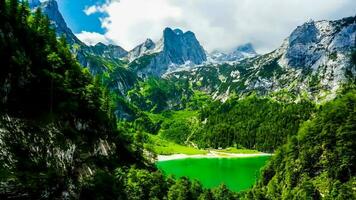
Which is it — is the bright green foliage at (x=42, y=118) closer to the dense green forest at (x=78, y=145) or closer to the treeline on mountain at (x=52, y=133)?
the treeline on mountain at (x=52, y=133)

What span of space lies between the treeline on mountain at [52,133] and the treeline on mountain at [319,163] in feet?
79.2

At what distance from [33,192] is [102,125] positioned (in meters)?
53.4

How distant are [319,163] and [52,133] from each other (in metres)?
73.8

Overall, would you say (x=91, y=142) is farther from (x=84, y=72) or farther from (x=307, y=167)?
(x=307, y=167)

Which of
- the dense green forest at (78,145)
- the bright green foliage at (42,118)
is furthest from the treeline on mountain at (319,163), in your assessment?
the bright green foliage at (42,118)

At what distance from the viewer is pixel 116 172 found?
9406 centimetres

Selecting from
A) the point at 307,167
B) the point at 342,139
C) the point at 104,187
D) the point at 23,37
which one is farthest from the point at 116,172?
the point at 342,139

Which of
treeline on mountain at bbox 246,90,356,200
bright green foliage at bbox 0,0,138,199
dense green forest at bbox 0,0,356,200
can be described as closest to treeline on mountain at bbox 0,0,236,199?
bright green foliage at bbox 0,0,138,199

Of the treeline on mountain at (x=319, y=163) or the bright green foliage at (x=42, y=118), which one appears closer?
the bright green foliage at (x=42, y=118)

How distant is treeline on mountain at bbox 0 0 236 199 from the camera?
61344 millimetres

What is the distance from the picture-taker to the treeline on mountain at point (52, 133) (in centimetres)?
6134

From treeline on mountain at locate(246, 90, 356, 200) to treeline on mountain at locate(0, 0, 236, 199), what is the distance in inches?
951

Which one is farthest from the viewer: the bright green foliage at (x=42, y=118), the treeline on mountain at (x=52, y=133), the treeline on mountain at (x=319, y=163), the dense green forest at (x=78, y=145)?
the treeline on mountain at (x=319, y=163)

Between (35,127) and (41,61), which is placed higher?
(41,61)
